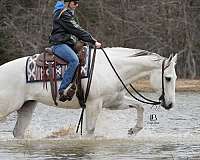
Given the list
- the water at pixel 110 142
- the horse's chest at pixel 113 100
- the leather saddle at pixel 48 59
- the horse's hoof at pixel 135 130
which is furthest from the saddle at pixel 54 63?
the horse's hoof at pixel 135 130

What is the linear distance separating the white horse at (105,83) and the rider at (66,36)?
306 millimetres

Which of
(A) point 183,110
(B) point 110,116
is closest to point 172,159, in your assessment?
(B) point 110,116

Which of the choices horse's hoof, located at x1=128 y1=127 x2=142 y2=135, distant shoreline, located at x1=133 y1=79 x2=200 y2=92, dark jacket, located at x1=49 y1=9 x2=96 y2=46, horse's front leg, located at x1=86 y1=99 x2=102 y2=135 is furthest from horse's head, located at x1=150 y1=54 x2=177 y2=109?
distant shoreline, located at x1=133 y1=79 x2=200 y2=92

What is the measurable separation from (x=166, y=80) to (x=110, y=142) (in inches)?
63.0

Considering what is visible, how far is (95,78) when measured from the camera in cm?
1240

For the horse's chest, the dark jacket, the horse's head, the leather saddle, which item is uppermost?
the dark jacket

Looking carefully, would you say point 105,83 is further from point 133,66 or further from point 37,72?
point 37,72

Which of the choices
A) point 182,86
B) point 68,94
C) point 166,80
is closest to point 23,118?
point 68,94

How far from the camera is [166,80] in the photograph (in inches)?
500

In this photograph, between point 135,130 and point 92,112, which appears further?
point 135,130

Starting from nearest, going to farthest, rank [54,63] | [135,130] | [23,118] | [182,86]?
[54,63] → [135,130] → [23,118] → [182,86]

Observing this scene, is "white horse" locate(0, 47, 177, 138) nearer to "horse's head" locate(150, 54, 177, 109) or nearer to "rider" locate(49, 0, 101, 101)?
"horse's head" locate(150, 54, 177, 109)

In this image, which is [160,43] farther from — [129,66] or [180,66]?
[129,66]

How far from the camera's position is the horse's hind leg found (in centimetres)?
1295
